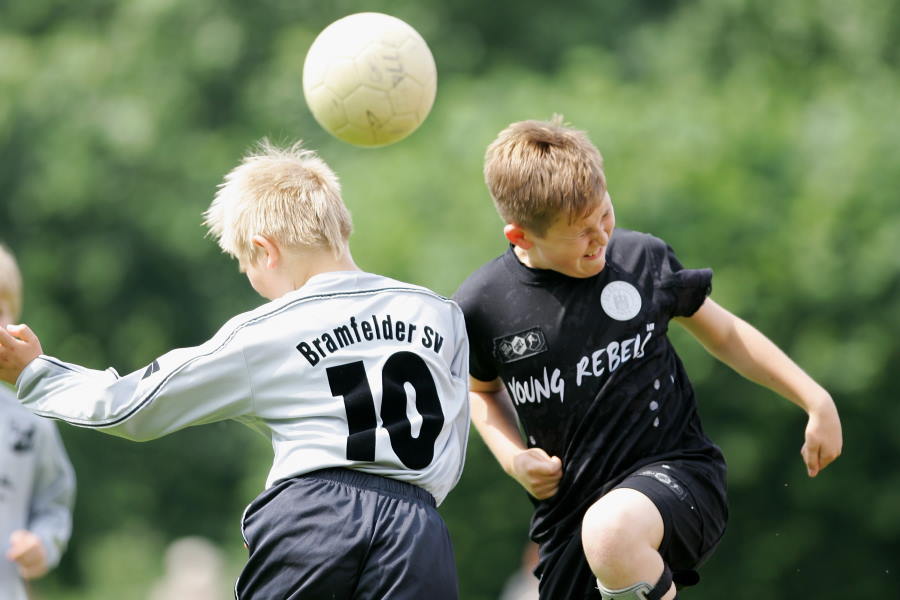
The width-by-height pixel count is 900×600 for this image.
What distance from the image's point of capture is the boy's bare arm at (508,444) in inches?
188

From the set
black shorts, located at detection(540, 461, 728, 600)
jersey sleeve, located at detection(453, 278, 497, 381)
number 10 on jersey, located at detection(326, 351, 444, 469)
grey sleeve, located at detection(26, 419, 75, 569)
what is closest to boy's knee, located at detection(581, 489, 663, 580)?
black shorts, located at detection(540, 461, 728, 600)

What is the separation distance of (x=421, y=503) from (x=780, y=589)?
437 inches

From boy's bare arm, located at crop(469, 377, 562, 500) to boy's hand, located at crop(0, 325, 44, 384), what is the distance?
5.22 feet

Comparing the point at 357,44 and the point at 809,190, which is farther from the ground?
the point at 357,44

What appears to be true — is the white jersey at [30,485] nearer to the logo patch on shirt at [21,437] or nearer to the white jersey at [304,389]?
the logo patch on shirt at [21,437]

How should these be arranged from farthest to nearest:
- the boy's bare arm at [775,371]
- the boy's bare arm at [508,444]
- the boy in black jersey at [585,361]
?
the boy's bare arm at [775,371] → the boy's bare arm at [508,444] → the boy in black jersey at [585,361]

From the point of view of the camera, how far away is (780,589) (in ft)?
47.3

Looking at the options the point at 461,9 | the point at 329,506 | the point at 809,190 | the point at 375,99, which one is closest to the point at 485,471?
the point at 809,190

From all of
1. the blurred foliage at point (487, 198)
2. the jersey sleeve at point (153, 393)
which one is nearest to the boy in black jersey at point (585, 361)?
the jersey sleeve at point (153, 393)

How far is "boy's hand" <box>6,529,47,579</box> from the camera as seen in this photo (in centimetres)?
603

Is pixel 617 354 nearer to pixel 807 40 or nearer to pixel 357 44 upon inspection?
pixel 357 44

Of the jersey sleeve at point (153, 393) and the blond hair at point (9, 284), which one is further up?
the jersey sleeve at point (153, 393)

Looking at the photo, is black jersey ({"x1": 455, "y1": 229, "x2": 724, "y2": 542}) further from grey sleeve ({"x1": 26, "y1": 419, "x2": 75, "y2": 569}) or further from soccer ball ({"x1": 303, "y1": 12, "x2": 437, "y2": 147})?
grey sleeve ({"x1": 26, "y1": 419, "x2": 75, "y2": 569})

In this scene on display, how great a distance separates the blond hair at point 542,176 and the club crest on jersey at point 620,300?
14.1 inches
